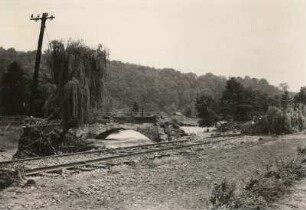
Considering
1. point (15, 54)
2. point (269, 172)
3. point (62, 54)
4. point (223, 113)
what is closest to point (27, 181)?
point (269, 172)

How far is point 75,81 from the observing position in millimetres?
29875

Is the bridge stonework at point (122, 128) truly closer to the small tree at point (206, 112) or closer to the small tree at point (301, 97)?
the small tree at point (206, 112)

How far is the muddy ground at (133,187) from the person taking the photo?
1166cm

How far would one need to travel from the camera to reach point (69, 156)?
23172mm

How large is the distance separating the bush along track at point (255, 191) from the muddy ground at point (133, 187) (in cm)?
69

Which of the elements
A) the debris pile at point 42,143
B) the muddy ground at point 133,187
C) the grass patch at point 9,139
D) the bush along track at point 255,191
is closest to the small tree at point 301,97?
the grass patch at point 9,139

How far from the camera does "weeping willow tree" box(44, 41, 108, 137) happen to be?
96.3ft

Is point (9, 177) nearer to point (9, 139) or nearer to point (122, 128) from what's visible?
point (9, 139)

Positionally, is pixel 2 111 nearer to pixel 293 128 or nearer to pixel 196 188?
pixel 293 128

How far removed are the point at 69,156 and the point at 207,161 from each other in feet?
22.5

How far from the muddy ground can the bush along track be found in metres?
0.69

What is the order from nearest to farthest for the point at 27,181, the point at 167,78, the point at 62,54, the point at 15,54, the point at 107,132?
the point at 27,181 < the point at 62,54 < the point at 107,132 < the point at 15,54 < the point at 167,78

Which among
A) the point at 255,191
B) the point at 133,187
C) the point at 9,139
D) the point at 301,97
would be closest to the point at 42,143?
the point at 9,139

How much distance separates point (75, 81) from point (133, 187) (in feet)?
55.4
